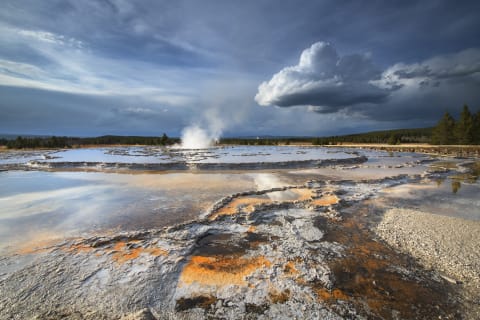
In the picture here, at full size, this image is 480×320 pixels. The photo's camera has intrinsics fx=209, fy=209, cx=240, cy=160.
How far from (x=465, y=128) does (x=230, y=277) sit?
177ft

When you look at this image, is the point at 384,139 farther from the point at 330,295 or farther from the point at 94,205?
the point at 94,205

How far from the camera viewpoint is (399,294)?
3363 millimetres

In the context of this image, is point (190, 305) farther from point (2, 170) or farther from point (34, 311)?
point (2, 170)

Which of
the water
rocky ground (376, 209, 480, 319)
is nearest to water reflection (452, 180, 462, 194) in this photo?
rocky ground (376, 209, 480, 319)

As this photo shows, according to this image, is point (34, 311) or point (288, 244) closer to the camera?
point (34, 311)

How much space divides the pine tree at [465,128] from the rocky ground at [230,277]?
48.3 meters

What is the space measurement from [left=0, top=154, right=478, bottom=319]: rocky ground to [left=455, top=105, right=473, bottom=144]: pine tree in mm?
48334

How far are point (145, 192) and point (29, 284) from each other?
653cm

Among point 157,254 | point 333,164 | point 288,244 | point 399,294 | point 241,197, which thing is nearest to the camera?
point 399,294

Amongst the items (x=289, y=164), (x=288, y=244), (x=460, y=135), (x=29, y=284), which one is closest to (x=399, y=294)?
(x=288, y=244)

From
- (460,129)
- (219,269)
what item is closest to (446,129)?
(460,129)

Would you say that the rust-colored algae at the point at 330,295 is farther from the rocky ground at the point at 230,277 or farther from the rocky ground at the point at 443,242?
the rocky ground at the point at 443,242

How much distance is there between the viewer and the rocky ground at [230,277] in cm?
306

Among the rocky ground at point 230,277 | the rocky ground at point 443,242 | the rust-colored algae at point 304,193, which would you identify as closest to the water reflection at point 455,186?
the rocky ground at point 443,242
